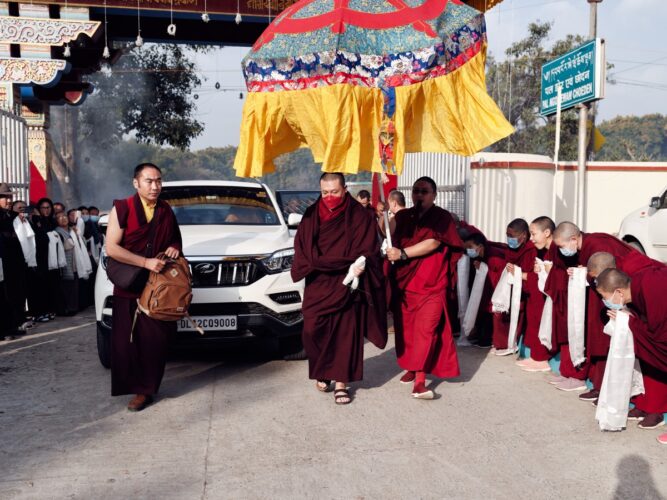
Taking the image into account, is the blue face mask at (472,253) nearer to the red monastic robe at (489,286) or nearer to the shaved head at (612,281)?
the red monastic robe at (489,286)

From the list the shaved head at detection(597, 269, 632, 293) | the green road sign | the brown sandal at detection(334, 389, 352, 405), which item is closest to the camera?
the shaved head at detection(597, 269, 632, 293)

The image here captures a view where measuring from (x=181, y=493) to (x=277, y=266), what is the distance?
2.85 metres

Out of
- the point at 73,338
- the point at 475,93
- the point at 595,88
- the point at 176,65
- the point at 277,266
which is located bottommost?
the point at 73,338

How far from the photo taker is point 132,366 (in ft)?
17.6

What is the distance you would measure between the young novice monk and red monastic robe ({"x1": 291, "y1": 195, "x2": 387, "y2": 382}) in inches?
64.3

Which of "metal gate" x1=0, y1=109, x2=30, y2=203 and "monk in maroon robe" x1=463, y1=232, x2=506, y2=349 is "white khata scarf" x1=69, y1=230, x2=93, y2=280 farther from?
"monk in maroon robe" x1=463, y1=232, x2=506, y2=349

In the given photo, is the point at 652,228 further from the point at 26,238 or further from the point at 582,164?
the point at 26,238

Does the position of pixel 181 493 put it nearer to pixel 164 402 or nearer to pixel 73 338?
pixel 164 402

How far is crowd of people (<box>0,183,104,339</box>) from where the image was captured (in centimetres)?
815

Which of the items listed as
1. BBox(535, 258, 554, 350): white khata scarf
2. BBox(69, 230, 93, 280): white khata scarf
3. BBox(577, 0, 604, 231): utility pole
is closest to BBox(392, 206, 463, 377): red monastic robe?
BBox(535, 258, 554, 350): white khata scarf

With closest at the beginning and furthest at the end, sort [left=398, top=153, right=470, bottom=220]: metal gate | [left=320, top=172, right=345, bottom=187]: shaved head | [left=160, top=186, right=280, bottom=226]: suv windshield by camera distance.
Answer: [left=320, top=172, right=345, bottom=187]: shaved head → [left=160, top=186, right=280, bottom=226]: suv windshield → [left=398, top=153, right=470, bottom=220]: metal gate

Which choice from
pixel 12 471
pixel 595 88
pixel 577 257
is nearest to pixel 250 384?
pixel 12 471

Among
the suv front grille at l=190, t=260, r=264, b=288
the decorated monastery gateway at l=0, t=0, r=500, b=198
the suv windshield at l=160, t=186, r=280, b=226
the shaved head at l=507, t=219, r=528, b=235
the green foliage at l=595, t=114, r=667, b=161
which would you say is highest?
the green foliage at l=595, t=114, r=667, b=161

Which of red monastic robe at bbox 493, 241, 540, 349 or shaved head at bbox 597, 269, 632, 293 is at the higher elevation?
shaved head at bbox 597, 269, 632, 293
